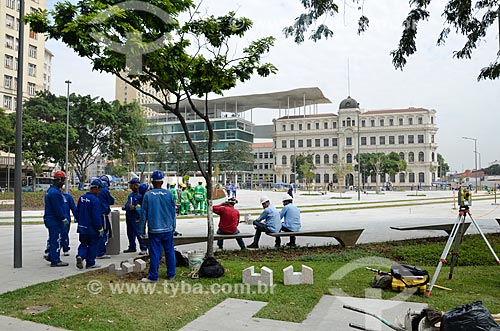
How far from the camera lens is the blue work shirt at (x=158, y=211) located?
6.50 meters

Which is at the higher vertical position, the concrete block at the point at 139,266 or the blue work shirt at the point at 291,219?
the blue work shirt at the point at 291,219

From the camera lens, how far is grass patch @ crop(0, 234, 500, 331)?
188 inches

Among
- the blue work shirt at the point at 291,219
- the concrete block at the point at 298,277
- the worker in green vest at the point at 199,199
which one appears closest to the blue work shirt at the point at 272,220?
the blue work shirt at the point at 291,219

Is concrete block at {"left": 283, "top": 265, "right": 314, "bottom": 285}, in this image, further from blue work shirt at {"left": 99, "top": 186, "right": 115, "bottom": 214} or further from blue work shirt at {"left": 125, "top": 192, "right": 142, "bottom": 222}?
blue work shirt at {"left": 125, "top": 192, "right": 142, "bottom": 222}

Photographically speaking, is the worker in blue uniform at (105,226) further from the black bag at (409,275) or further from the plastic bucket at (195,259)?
the black bag at (409,275)

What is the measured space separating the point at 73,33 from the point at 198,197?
14.1 meters

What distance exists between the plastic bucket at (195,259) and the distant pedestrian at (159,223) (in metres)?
0.65

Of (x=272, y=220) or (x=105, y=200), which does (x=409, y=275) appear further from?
(x=105, y=200)

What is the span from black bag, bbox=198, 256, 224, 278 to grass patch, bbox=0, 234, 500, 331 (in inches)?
5.0

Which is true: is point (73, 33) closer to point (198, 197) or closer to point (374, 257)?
point (374, 257)

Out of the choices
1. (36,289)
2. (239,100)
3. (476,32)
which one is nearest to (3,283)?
(36,289)

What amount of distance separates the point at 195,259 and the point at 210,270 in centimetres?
67

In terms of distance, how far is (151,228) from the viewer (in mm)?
6496

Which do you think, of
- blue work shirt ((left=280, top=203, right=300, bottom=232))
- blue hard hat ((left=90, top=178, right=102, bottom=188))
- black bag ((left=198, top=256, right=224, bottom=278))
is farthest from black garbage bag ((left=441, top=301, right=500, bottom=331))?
blue hard hat ((left=90, top=178, right=102, bottom=188))
